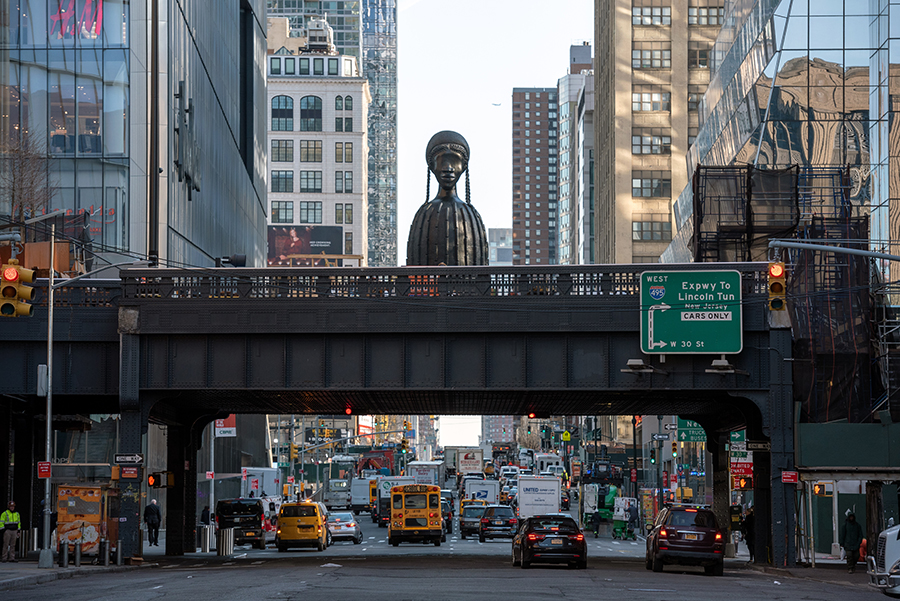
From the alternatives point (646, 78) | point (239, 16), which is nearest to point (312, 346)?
point (239, 16)

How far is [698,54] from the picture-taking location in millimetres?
128750

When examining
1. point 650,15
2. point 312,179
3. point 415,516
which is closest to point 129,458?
point 415,516

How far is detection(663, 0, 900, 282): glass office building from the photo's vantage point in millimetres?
54156

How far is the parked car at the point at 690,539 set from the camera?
30.9 metres

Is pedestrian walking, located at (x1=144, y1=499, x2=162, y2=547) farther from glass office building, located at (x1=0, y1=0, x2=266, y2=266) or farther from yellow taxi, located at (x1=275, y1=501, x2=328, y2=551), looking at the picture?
glass office building, located at (x1=0, y1=0, x2=266, y2=266)

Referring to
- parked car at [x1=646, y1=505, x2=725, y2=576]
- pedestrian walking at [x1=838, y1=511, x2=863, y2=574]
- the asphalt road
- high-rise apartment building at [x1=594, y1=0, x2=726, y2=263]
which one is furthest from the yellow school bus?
high-rise apartment building at [x1=594, y1=0, x2=726, y2=263]

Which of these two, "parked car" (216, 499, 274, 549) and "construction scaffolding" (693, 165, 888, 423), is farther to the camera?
"parked car" (216, 499, 274, 549)

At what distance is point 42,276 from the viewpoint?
3766 centimetres

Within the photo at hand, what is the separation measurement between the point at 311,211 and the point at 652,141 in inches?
2761

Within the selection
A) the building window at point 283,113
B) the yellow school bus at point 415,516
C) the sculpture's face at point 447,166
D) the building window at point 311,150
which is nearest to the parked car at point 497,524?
the yellow school bus at point 415,516

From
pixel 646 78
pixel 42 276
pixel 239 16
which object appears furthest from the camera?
pixel 646 78

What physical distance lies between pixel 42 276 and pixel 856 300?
26.8m

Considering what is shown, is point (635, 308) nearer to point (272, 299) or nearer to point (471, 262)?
point (471, 262)

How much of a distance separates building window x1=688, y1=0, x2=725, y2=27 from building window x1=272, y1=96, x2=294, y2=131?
7341 cm
